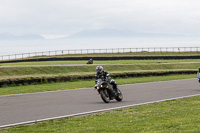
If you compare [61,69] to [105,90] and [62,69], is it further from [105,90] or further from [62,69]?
[105,90]

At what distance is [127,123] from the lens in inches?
386

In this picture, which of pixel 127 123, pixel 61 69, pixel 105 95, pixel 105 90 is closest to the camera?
pixel 127 123

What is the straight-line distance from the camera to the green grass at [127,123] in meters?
8.73

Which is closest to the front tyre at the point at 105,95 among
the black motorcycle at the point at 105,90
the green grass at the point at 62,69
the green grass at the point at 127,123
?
the black motorcycle at the point at 105,90

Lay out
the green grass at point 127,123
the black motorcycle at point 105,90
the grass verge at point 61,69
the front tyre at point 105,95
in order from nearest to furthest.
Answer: the green grass at point 127,123
the black motorcycle at point 105,90
the front tyre at point 105,95
the grass verge at point 61,69

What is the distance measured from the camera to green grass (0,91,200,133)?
8.73 metres

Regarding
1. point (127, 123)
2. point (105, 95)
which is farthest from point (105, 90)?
point (127, 123)

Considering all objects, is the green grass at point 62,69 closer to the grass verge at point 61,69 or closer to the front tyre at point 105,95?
the grass verge at point 61,69

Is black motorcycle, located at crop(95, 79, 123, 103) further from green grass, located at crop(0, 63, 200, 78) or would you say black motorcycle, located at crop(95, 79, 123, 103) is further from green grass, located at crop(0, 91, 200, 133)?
green grass, located at crop(0, 63, 200, 78)

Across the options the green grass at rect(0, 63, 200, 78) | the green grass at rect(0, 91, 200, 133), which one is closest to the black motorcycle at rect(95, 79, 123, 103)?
the green grass at rect(0, 91, 200, 133)

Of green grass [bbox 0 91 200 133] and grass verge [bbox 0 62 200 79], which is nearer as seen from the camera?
green grass [bbox 0 91 200 133]

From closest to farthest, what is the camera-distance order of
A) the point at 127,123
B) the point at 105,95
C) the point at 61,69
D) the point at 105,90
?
the point at 127,123
the point at 105,95
the point at 105,90
the point at 61,69

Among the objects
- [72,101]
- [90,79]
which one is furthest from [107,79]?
[90,79]

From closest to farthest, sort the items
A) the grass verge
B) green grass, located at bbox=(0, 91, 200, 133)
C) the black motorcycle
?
green grass, located at bbox=(0, 91, 200, 133) < the black motorcycle < the grass verge
